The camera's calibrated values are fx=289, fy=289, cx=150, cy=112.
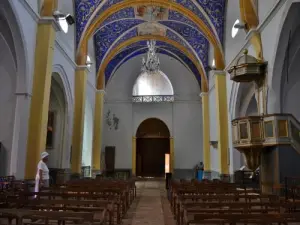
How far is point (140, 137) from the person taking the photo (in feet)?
64.7

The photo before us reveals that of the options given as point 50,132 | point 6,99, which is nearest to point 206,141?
point 50,132

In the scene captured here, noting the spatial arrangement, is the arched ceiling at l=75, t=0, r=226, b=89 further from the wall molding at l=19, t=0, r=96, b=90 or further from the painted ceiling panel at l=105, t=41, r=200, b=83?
the wall molding at l=19, t=0, r=96, b=90

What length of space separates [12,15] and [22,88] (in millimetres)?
1837

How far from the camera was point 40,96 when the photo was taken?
26.3ft

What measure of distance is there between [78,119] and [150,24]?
6500 millimetres

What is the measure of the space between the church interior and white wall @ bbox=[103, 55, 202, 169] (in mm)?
66

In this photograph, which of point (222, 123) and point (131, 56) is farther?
point (131, 56)

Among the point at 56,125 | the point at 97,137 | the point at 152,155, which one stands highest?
the point at 56,125

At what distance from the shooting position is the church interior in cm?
507

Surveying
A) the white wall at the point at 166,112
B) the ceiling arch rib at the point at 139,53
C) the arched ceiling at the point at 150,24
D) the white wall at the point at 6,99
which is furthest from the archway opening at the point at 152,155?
the white wall at the point at 6,99

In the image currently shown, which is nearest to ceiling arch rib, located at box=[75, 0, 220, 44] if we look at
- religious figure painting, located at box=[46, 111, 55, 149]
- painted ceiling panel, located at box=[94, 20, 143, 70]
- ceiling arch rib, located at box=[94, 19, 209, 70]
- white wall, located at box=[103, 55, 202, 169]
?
ceiling arch rib, located at box=[94, 19, 209, 70]

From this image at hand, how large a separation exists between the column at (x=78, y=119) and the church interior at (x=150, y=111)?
6cm

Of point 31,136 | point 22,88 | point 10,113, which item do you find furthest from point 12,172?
point 22,88

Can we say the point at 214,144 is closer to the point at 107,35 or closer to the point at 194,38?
the point at 194,38
